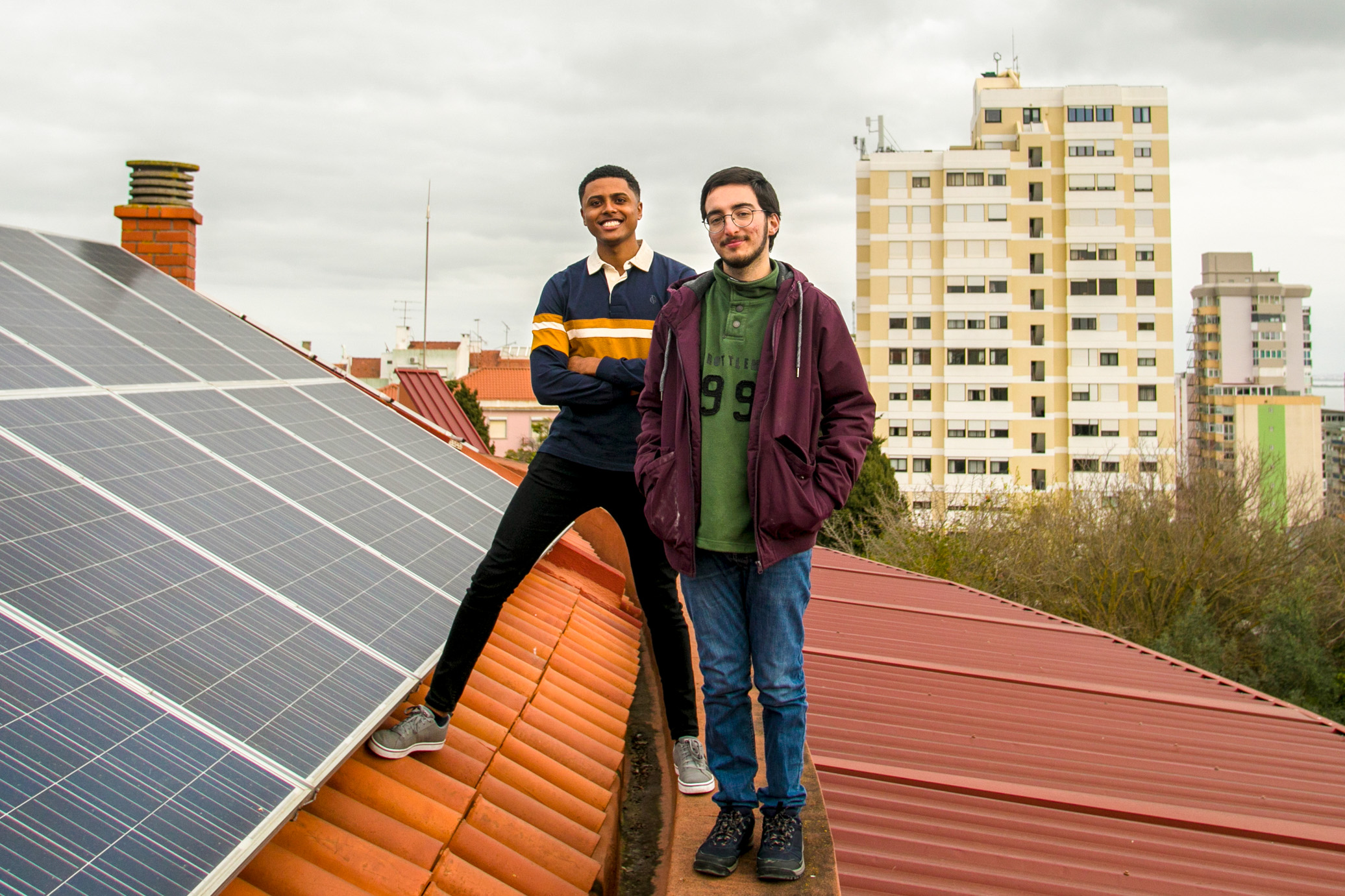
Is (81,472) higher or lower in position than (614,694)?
higher

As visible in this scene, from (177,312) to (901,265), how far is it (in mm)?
67880

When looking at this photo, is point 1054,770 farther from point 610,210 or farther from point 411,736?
point 610,210

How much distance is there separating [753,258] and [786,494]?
65 centimetres

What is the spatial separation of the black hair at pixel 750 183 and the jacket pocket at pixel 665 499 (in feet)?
2.25

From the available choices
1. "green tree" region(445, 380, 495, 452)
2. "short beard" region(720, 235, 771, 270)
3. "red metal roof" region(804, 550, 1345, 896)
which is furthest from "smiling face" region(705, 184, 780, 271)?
"green tree" region(445, 380, 495, 452)

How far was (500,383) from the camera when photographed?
66312mm

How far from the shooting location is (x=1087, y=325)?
7050 cm

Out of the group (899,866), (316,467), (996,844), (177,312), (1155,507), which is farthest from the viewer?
(1155,507)

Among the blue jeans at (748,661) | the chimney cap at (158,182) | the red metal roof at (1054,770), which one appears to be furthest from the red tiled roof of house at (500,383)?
the blue jeans at (748,661)

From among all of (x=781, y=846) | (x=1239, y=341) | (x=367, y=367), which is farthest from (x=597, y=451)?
(x=1239, y=341)

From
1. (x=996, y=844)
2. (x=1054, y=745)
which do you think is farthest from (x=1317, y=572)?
(x=996, y=844)

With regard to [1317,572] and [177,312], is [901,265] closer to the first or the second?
[1317,572]

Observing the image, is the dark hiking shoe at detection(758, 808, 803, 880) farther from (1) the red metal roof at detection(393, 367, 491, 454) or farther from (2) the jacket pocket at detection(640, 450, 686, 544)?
(1) the red metal roof at detection(393, 367, 491, 454)

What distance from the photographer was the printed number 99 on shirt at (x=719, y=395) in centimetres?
287
